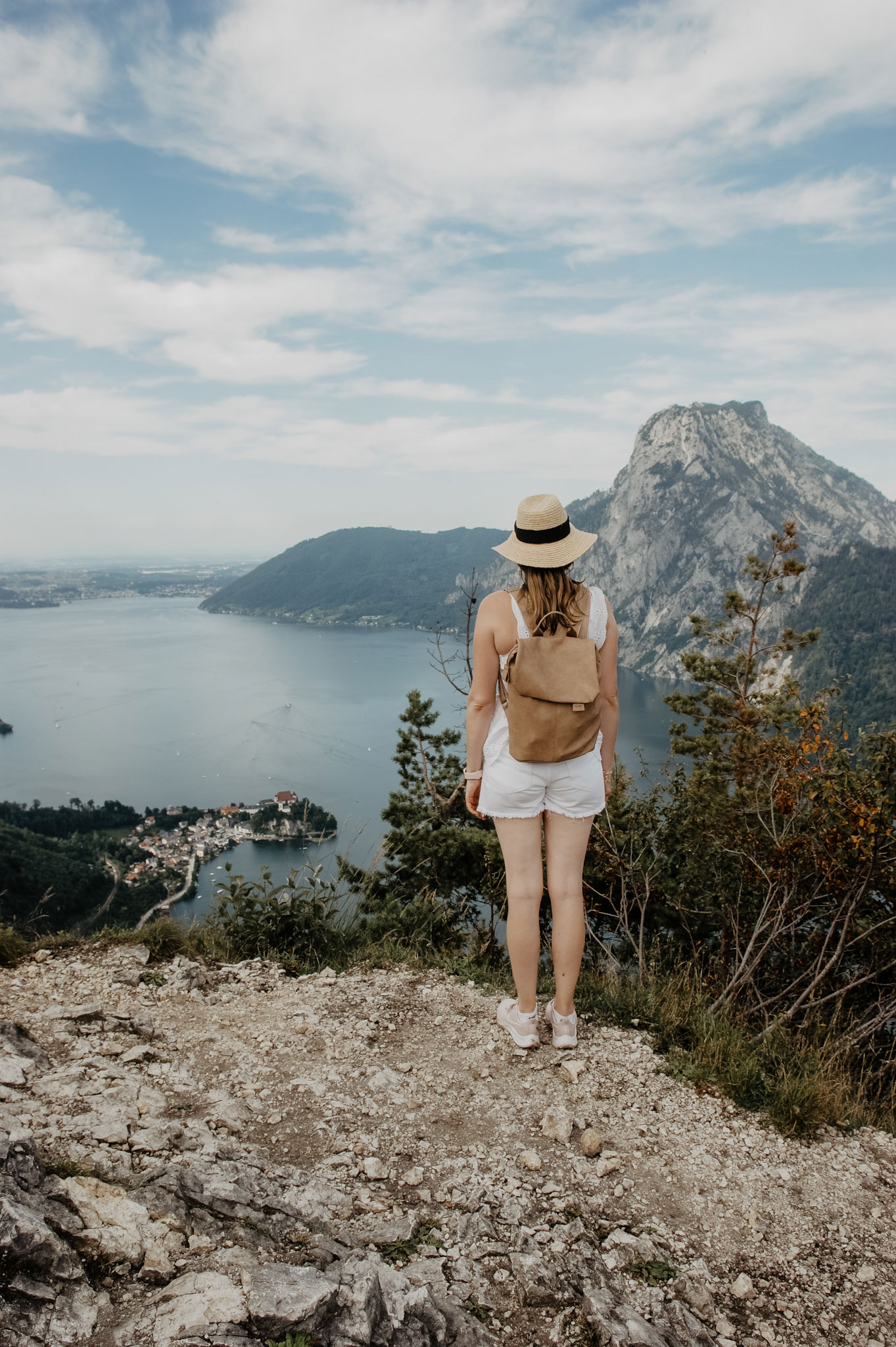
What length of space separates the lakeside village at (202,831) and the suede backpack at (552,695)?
99.4ft

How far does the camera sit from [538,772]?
97.8 inches

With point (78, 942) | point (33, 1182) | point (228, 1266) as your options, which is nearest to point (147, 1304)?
point (228, 1266)

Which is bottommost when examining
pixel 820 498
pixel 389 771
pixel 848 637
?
pixel 389 771

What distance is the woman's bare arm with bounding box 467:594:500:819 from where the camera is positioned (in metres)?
2.43

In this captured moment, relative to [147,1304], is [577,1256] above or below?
below

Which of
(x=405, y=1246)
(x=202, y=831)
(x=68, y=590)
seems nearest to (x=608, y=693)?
(x=405, y=1246)

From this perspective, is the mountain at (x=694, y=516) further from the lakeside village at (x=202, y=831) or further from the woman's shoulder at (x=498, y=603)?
the woman's shoulder at (x=498, y=603)

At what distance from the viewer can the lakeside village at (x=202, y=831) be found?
32.8 m

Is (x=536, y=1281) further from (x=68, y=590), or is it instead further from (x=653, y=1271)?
(x=68, y=590)

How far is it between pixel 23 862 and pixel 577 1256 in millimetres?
33707

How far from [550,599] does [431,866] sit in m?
8.42

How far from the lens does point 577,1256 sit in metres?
1.81

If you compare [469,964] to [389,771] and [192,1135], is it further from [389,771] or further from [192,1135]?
[389,771]

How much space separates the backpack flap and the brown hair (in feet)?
0.21
